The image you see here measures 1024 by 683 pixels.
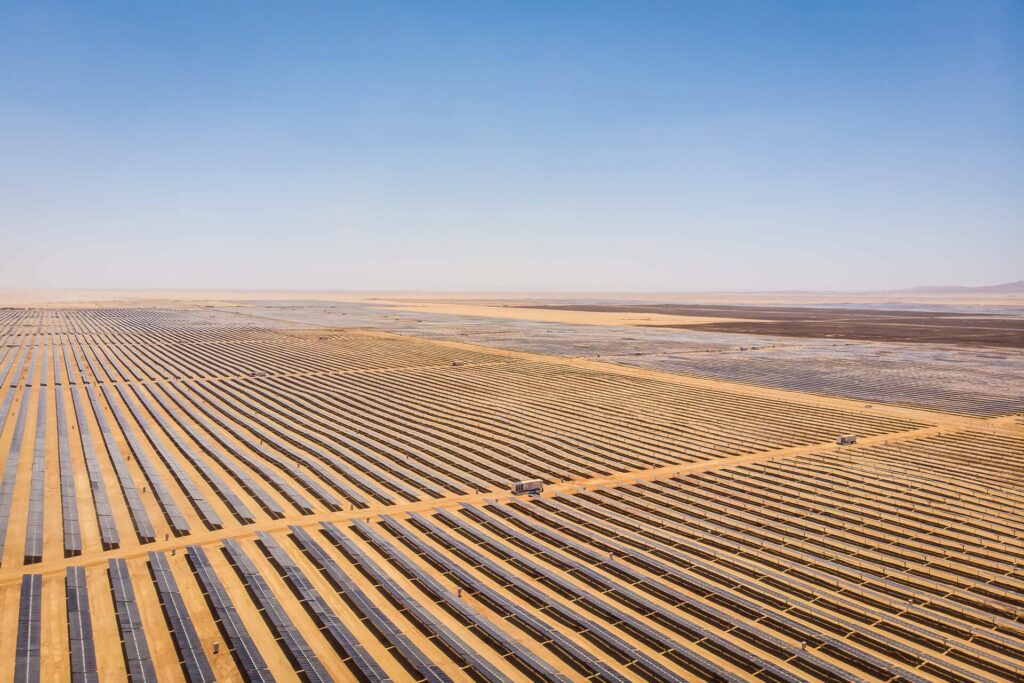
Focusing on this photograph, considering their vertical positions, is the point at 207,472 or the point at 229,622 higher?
the point at 207,472

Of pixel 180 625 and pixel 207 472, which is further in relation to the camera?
pixel 207 472

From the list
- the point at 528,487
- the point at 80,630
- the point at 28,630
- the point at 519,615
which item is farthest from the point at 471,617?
the point at 28,630

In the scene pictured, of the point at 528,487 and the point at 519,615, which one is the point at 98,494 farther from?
the point at 519,615

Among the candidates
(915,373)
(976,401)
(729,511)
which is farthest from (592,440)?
(915,373)

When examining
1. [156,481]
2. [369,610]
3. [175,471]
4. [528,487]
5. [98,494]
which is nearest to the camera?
[369,610]

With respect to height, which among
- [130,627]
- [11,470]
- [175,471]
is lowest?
[130,627]

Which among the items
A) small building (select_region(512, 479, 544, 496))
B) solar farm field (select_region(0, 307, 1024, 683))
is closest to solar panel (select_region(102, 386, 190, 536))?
solar farm field (select_region(0, 307, 1024, 683))

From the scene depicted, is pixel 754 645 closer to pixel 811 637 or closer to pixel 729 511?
pixel 811 637
